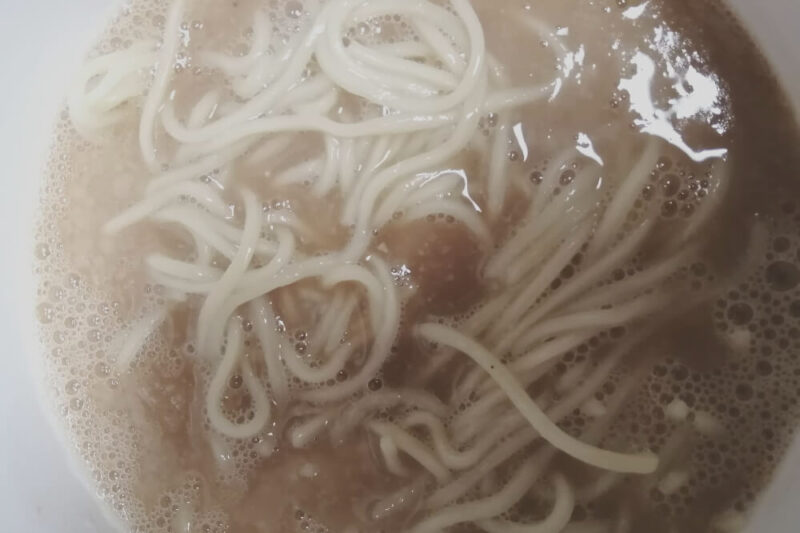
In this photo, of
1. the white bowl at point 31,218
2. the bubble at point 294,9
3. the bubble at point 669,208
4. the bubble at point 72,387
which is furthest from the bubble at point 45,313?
the bubble at point 669,208

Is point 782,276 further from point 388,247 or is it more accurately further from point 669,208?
point 388,247

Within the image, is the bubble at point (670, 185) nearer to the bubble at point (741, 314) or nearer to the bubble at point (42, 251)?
the bubble at point (741, 314)

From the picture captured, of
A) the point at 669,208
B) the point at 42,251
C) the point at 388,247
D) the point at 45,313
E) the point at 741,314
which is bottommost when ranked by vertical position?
the point at 741,314

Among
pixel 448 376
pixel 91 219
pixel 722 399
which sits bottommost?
pixel 722 399

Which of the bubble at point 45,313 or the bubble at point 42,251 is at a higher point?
the bubble at point 42,251

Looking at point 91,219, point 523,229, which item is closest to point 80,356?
point 91,219

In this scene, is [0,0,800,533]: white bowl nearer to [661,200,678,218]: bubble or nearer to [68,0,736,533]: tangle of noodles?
[68,0,736,533]: tangle of noodles

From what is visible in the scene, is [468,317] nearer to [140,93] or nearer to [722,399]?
[722,399]

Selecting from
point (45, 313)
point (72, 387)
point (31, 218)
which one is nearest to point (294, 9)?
point (31, 218)
